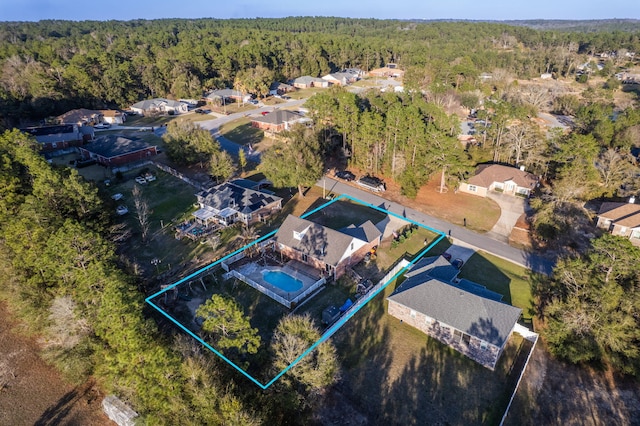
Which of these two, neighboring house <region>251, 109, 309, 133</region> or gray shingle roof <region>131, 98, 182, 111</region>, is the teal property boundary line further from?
gray shingle roof <region>131, 98, 182, 111</region>

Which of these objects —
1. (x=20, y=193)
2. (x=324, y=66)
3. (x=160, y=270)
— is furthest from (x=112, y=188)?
(x=324, y=66)

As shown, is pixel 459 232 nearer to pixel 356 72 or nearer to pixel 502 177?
pixel 502 177

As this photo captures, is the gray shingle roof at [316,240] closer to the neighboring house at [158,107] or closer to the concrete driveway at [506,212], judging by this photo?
the concrete driveway at [506,212]

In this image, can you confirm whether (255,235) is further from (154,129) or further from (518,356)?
(154,129)

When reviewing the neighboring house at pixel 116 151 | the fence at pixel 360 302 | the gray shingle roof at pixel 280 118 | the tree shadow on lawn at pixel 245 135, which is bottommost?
the fence at pixel 360 302

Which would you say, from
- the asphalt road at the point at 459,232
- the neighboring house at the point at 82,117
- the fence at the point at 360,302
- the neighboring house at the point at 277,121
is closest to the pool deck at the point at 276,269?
the fence at the point at 360,302

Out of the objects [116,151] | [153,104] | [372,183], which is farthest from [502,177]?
[153,104]
